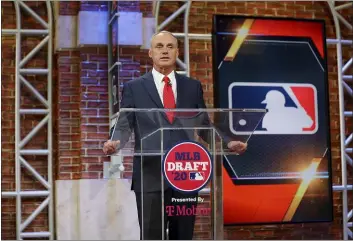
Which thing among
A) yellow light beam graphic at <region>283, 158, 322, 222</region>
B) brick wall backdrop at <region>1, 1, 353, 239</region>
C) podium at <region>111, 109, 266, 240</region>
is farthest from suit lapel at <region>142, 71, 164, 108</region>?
yellow light beam graphic at <region>283, 158, 322, 222</region>

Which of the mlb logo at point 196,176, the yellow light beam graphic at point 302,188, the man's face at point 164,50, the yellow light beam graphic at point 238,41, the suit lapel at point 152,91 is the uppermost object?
the yellow light beam graphic at point 238,41

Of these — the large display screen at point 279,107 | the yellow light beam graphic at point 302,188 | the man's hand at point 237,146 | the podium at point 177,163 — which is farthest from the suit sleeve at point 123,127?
the yellow light beam graphic at point 302,188

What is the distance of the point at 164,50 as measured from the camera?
10.0 feet

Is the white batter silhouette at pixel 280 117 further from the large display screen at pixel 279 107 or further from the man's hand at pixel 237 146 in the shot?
the man's hand at pixel 237 146

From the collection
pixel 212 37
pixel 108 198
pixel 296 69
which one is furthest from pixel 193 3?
pixel 108 198

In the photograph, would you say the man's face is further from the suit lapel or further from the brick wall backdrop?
Answer: the brick wall backdrop

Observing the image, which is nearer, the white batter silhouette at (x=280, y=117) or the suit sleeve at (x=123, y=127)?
the suit sleeve at (x=123, y=127)

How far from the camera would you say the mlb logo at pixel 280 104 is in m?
5.77

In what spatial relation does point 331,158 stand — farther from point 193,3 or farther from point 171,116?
point 171,116

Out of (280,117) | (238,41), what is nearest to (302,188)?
(280,117)

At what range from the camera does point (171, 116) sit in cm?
281

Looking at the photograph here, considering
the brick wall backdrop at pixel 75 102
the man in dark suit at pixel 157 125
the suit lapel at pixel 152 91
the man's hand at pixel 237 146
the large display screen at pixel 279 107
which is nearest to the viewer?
the man in dark suit at pixel 157 125

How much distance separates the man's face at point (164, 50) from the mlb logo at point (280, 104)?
8.89 feet

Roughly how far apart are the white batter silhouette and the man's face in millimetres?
2844
